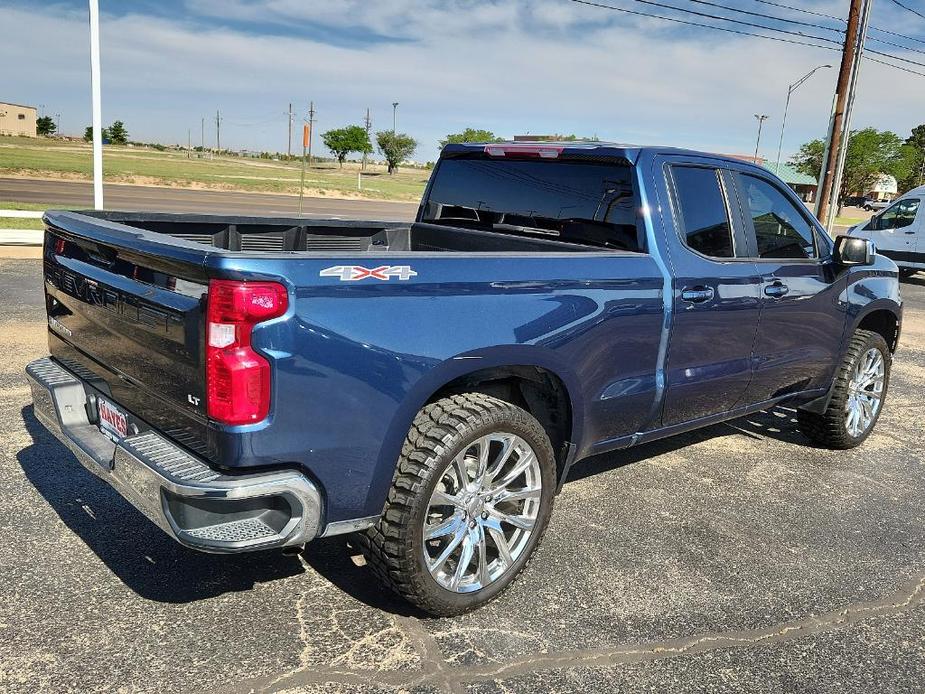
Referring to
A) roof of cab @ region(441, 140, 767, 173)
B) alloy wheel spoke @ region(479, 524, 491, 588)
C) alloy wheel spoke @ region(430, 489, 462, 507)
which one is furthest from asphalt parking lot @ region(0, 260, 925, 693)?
roof of cab @ region(441, 140, 767, 173)

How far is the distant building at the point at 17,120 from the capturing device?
117 metres

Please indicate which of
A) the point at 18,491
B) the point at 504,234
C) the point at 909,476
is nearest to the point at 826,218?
the point at 909,476

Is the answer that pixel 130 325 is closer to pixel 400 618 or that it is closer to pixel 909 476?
pixel 400 618

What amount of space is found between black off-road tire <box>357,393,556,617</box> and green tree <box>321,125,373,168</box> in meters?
105

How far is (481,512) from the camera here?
3.10 metres

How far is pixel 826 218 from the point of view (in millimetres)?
26734

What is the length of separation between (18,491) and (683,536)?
3429 millimetres

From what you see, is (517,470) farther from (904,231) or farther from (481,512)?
(904,231)

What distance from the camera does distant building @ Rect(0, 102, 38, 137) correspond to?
385ft

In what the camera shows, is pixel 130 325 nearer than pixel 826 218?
Yes

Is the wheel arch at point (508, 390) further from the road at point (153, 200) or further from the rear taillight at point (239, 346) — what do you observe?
the road at point (153, 200)

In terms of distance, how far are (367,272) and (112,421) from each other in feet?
4.11

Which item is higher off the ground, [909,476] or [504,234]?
[504,234]

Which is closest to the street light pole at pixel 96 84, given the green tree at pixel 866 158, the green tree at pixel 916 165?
the green tree at pixel 866 158
